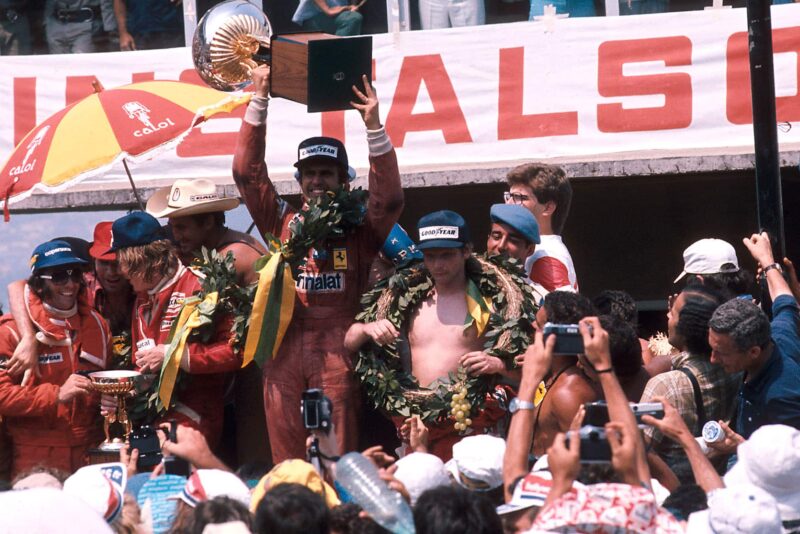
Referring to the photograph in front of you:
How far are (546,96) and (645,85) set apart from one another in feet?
2.16

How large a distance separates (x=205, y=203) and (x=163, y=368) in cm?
97

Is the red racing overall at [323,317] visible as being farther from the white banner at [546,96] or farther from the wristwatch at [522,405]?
the white banner at [546,96]

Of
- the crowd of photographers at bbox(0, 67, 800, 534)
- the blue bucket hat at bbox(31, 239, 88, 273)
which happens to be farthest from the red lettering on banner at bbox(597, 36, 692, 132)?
the blue bucket hat at bbox(31, 239, 88, 273)

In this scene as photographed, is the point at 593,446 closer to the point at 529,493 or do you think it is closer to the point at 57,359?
the point at 529,493

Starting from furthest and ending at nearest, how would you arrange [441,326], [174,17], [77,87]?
[174,17] → [77,87] → [441,326]

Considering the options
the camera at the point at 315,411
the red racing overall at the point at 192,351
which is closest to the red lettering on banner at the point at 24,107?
the red racing overall at the point at 192,351

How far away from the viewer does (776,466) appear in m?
4.26

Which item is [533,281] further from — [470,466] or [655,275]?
[655,275]

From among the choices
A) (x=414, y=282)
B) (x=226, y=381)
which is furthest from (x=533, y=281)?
(x=226, y=381)

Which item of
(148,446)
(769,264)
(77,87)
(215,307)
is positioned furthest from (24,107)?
(769,264)

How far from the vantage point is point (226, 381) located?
6.99 metres

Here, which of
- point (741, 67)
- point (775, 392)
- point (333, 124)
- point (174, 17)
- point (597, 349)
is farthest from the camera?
point (174, 17)

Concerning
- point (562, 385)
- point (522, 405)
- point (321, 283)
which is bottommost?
point (562, 385)

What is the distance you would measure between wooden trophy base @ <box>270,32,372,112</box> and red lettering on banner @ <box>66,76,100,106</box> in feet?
11.4
